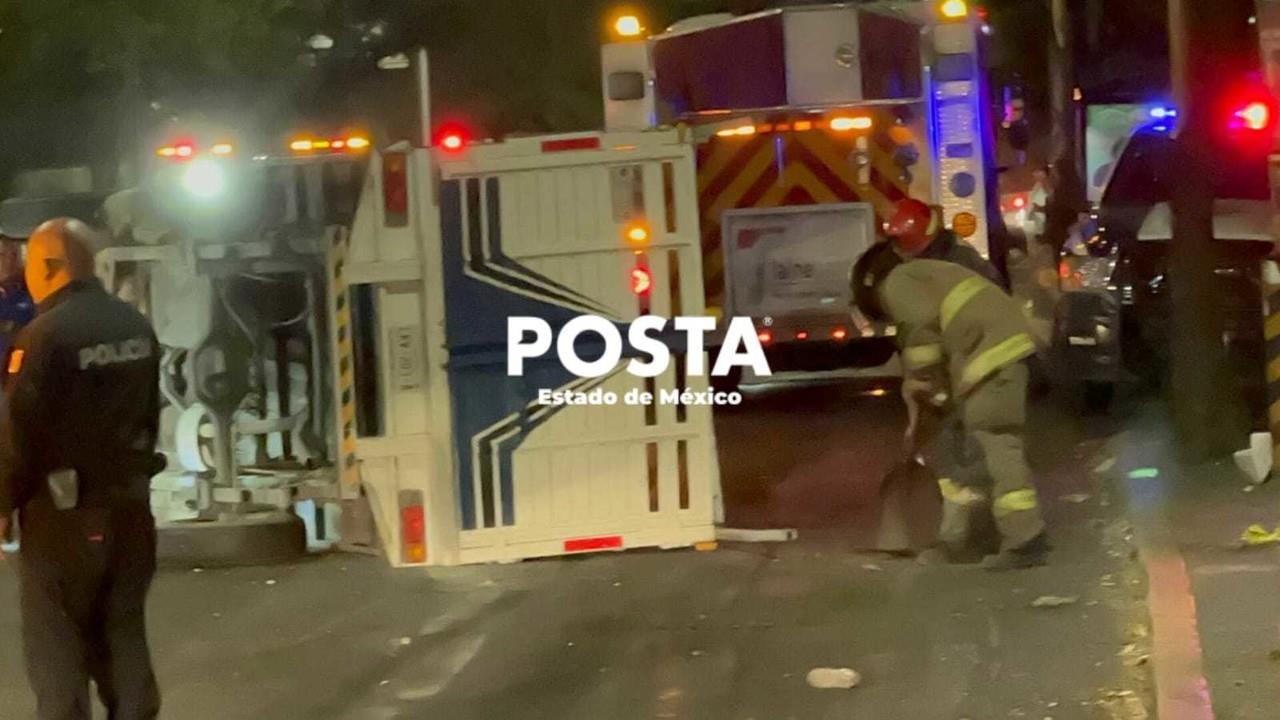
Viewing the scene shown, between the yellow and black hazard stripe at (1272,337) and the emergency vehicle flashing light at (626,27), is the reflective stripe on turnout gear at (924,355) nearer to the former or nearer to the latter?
A: the yellow and black hazard stripe at (1272,337)

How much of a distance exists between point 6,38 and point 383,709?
9.14m

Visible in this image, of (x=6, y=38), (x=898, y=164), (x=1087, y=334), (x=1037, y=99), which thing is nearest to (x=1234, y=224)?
(x=1087, y=334)

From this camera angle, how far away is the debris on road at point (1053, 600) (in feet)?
27.0

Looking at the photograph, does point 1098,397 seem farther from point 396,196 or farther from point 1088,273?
point 396,196

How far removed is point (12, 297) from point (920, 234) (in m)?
6.42

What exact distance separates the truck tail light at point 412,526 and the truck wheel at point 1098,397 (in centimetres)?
557

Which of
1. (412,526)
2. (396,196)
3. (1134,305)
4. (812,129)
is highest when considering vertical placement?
(812,129)

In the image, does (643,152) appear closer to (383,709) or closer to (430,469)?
(430,469)

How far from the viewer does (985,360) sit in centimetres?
887

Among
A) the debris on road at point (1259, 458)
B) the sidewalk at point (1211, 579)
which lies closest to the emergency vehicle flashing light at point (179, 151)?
the sidewalk at point (1211, 579)

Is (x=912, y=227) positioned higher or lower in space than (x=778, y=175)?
lower

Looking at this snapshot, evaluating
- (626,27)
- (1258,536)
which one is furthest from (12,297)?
(1258,536)

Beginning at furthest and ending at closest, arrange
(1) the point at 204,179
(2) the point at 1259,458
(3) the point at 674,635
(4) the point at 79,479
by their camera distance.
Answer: (2) the point at 1259,458
(1) the point at 204,179
(3) the point at 674,635
(4) the point at 79,479

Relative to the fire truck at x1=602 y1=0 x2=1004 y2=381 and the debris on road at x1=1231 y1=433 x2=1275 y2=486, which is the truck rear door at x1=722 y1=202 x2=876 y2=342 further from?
the debris on road at x1=1231 y1=433 x2=1275 y2=486
